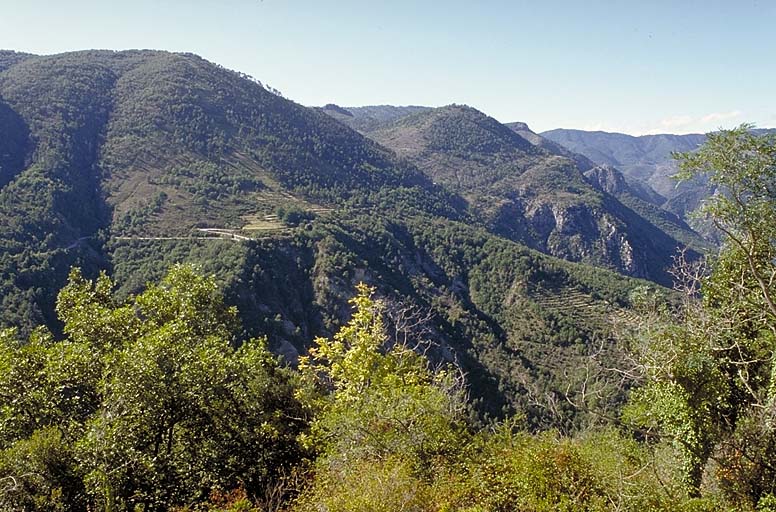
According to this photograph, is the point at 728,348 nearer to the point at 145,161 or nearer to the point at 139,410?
the point at 139,410

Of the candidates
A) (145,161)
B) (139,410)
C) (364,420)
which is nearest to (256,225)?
(145,161)

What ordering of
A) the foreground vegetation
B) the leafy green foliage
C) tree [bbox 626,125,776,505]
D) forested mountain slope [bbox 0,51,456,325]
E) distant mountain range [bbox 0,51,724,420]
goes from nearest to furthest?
the foreground vegetation → the leafy green foliage → tree [bbox 626,125,776,505] → distant mountain range [bbox 0,51,724,420] → forested mountain slope [bbox 0,51,456,325]

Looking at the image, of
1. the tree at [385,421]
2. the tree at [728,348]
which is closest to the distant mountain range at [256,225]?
the tree at [728,348]

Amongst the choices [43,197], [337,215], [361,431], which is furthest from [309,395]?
[337,215]

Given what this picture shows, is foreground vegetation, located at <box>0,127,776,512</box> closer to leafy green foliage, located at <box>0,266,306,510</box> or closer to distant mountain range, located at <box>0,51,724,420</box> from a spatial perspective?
leafy green foliage, located at <box>0,266,306,510</box>

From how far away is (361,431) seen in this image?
1134 centimetres

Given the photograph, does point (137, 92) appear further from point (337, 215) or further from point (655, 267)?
point (655, 267)

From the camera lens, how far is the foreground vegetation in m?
9.70

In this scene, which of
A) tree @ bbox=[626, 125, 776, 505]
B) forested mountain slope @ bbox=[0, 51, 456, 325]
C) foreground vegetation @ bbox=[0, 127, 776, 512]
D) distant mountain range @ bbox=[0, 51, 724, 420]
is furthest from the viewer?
forested mountain slope @ bbox=[0, 51, 456, 325]

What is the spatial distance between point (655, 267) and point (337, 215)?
5342 inches

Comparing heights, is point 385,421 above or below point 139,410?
below

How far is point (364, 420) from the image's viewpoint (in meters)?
11.4

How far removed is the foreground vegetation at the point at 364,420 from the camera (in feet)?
31.8

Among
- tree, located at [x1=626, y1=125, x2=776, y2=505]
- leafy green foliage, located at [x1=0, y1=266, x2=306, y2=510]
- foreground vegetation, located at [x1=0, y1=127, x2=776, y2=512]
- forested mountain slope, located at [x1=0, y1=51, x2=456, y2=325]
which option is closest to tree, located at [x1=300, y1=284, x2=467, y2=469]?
foreground vegetation, located at [x1=0, y1=127, x2=776, y2=512]
